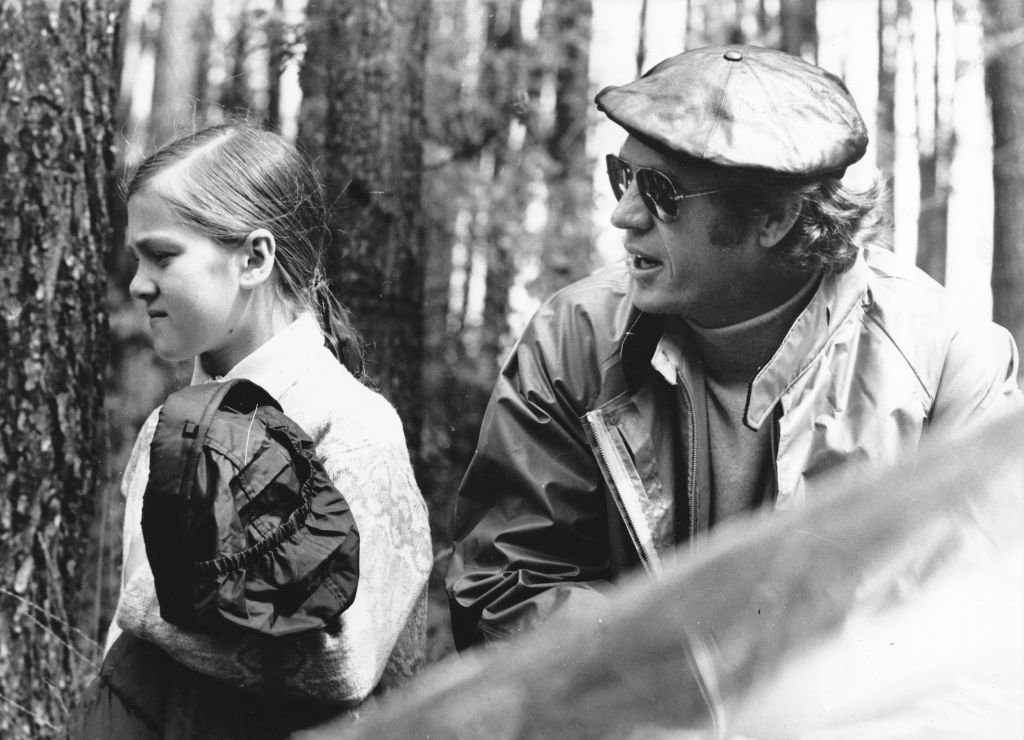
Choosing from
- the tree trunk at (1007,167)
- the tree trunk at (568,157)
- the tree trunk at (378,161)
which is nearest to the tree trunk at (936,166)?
the tree trunk at (1007,167)

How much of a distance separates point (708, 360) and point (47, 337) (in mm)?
1971

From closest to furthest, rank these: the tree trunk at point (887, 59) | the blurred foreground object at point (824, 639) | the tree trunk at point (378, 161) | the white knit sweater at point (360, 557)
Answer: the blurred foreground object at point (824, 639)
the white knit sweater at point (360, 557)
the tree trunk at point (378, 161)
the tree trunk at point (887, 59)

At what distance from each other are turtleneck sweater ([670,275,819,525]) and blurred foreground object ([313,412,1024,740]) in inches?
72.3

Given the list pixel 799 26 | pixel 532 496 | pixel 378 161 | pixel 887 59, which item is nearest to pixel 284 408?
pixel 532 496

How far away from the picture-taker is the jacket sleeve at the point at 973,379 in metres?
2.79

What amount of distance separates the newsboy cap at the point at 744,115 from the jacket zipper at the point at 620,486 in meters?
0.65

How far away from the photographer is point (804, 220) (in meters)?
3.01

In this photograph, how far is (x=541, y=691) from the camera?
108cm

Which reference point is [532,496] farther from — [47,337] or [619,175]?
[47,337]

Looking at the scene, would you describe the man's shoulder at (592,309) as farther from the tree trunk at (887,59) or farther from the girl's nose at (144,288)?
the tree trunk at (887,59)

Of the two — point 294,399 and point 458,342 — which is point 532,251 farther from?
point 294,399

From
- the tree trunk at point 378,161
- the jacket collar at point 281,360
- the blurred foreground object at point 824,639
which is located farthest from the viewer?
the tree trunk at point 378,161

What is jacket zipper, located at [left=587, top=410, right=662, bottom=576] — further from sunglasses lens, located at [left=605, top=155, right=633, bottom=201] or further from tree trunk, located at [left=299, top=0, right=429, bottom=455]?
tree trunk, located at [left=299, top=0, right=429, bottom=455]

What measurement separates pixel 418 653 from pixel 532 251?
5.70 m
